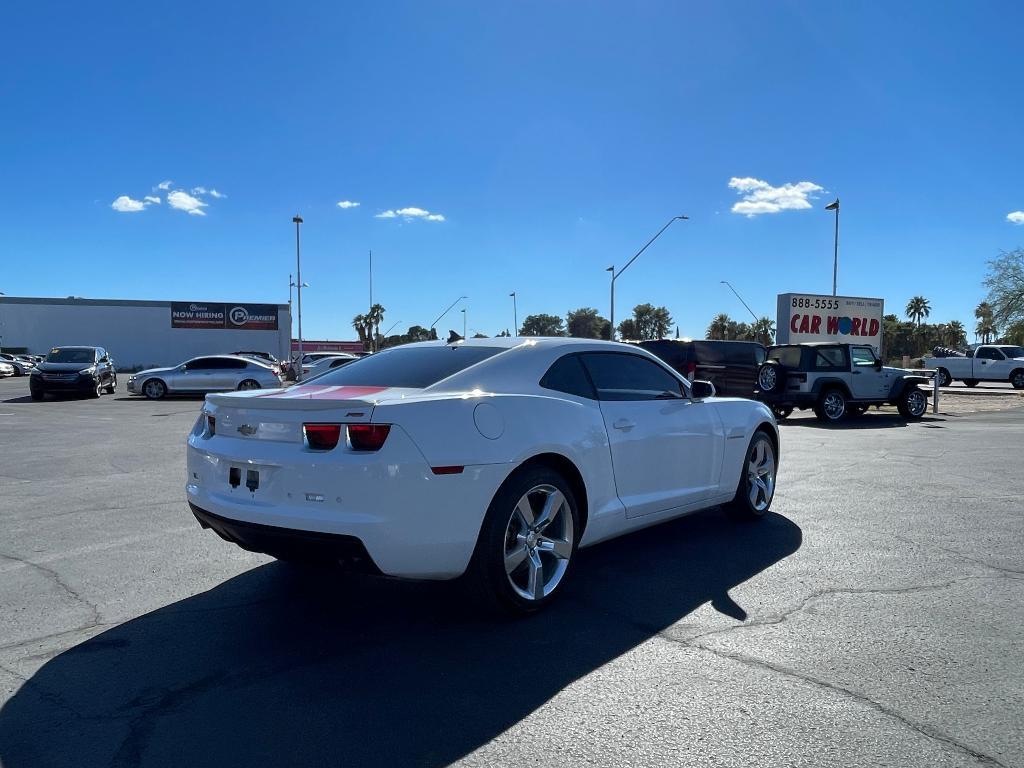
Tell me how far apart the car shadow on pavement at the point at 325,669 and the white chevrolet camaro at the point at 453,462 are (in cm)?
36

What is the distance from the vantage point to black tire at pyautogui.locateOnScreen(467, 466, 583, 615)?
3752 millimetres

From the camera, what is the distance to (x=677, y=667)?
3.36 metres

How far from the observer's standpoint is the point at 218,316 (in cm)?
6153

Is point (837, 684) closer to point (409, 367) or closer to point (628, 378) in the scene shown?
point (628, 378)

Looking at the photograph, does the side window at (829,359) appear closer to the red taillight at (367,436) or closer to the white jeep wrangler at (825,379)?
the white jeep wrangler at (825,379)

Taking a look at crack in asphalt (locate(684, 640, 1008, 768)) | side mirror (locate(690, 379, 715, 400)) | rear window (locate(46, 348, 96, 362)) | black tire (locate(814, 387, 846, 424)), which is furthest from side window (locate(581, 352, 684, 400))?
rear window (locate(46, 348, 96, 362))

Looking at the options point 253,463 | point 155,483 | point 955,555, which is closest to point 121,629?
point 253,463

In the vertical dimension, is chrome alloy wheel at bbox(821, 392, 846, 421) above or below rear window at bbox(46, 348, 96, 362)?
below

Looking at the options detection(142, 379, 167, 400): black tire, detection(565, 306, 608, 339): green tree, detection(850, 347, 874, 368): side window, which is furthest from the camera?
detection(565, 306, 608, 339): green tree

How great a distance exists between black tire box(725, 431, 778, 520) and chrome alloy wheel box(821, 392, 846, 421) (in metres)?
11.3

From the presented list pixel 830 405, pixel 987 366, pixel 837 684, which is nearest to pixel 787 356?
pixel 830 405

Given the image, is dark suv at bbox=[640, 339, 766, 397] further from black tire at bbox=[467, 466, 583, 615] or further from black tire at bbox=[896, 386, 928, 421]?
black tire at bbox=[467, 466, 583, 615]

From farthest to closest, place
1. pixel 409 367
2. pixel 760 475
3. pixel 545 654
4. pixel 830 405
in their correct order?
pixel 830 405, pixel 760 475, pixel 409 367, pixel 545 654

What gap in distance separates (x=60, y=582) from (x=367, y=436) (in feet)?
8.39
